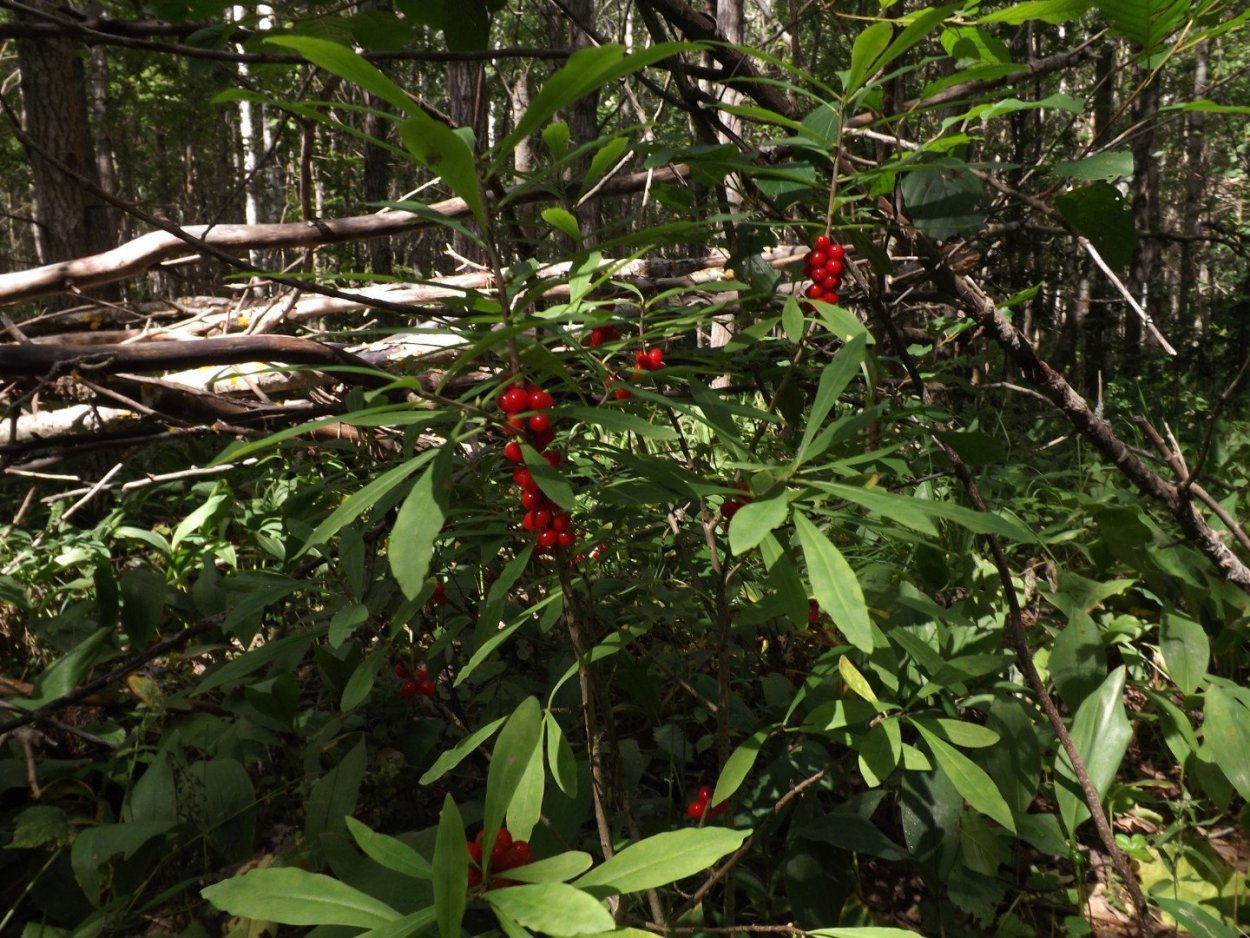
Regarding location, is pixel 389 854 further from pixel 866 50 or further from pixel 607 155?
pixel 866 50

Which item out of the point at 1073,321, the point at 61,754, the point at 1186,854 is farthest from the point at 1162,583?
the point at 1073,321

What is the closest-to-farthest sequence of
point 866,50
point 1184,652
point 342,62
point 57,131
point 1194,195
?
point 342,62
point 866,50
point 1184,652
point 57,131
point 1194,195

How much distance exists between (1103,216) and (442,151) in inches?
43.8

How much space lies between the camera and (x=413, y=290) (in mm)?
3094

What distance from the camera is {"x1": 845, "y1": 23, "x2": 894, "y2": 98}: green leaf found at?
3.25ft

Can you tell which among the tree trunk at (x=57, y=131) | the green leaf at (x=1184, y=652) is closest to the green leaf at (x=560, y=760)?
the green leaf at (x=1184, y=652)

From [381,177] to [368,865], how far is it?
24.8 feet

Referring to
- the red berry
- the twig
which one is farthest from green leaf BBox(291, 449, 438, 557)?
the twig

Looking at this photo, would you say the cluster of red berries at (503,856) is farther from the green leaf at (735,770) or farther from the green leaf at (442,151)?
the green leaf at (442,151)

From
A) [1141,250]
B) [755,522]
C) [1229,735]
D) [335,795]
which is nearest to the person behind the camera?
[755,522]

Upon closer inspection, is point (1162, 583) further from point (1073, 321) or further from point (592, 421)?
point (1073, 321)

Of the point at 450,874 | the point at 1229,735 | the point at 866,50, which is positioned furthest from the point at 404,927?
the point at 1229,735

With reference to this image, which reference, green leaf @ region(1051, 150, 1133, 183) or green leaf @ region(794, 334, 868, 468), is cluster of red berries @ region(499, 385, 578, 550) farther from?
green leaf @ region(1051, 150, 1133, 183)

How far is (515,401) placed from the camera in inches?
31.2
